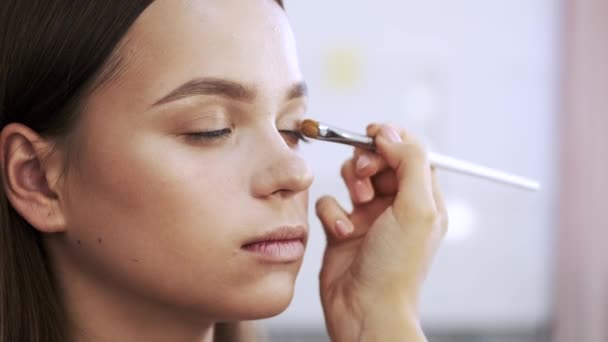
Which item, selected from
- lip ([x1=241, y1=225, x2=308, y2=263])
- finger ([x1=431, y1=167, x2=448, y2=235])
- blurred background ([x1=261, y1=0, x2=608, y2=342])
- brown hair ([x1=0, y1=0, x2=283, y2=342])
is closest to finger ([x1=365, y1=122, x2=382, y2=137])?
finger ([x1=431, y1=167, x2=448, y2=235])

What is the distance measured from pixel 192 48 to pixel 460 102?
1.61 metres

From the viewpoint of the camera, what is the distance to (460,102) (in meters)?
2.38

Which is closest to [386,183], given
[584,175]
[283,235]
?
[283,235]

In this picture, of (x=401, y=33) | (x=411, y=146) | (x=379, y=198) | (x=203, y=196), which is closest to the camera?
(x=203, y=196)

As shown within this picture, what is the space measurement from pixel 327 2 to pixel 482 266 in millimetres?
953

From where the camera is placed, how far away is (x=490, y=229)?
2477 millimetres

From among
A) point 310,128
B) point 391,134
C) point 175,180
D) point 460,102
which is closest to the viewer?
point 175,180

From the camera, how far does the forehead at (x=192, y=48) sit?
0.89m

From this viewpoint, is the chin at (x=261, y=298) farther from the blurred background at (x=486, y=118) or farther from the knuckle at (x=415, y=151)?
the blurred background at (x=486, y=118)

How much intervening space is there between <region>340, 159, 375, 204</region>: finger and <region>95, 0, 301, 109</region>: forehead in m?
0.23

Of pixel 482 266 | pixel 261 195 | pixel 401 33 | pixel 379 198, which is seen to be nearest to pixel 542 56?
pixel 401 33

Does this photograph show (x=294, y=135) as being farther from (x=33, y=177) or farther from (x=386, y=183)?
(x=33, y=177)

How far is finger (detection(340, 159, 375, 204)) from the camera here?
3.72ft

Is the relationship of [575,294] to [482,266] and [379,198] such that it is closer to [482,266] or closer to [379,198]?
[482,266]
